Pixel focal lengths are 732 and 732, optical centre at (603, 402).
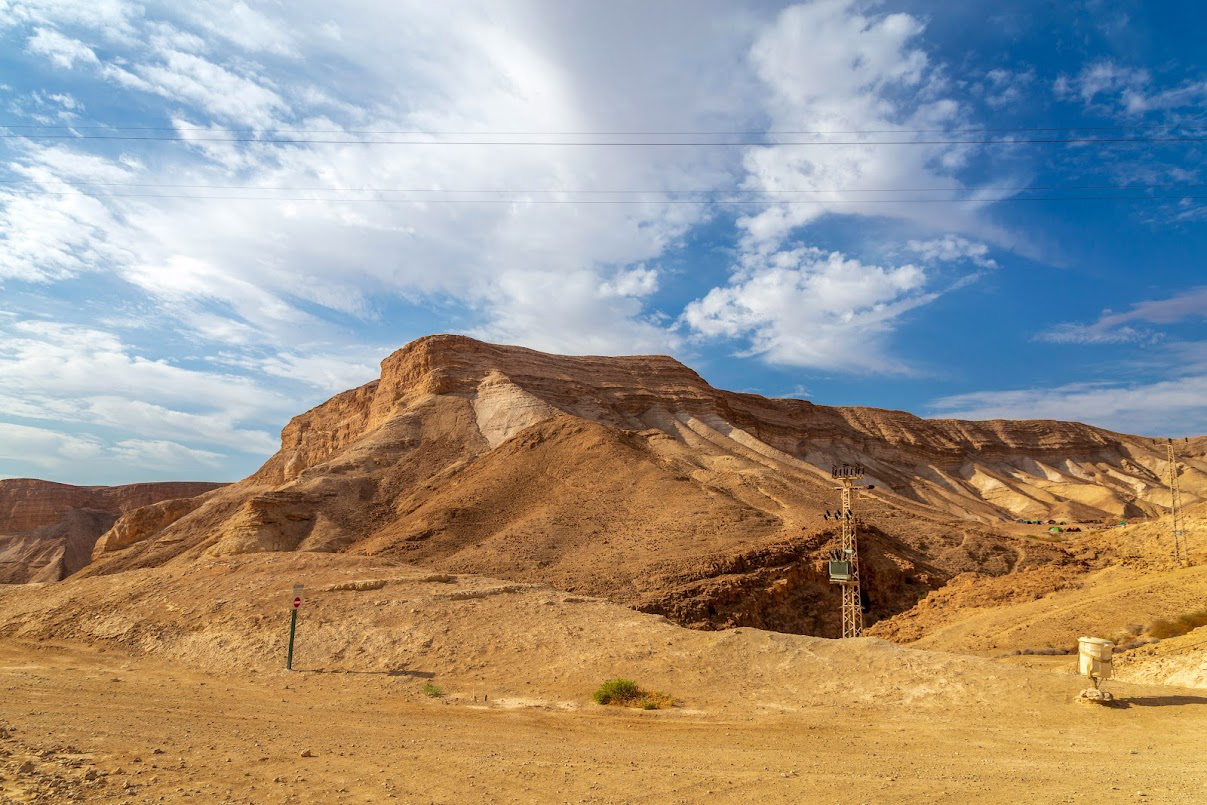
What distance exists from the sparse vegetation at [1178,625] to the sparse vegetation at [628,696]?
14.6 m

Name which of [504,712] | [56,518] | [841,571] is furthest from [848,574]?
[56,518]

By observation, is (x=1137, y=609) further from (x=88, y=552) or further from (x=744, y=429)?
(x=88, y=552)

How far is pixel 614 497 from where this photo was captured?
3722 centimetres

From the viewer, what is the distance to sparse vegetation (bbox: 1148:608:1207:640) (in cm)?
1875

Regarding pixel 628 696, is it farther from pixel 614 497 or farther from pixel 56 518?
pixel 56 518

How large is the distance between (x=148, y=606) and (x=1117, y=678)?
22.8 m

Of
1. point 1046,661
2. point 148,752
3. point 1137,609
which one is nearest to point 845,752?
point 148,752

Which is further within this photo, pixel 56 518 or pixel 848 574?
pixel 56 518

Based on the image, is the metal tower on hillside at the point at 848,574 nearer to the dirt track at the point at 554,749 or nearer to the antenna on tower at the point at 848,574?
the antenna on tower at the point at 848,574

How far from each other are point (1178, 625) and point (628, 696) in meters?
15.9

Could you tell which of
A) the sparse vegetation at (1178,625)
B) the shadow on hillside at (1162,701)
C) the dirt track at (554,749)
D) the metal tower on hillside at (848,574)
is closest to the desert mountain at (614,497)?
the metal tower on hillside at (848,574)

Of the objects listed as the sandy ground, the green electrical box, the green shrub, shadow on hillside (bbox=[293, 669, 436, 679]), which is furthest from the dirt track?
the green electrical box

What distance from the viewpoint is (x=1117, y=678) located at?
46.2 feet

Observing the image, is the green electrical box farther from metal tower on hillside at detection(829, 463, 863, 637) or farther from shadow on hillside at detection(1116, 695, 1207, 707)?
shadow on hillside at detection(1116, 695, 1207, 707)
